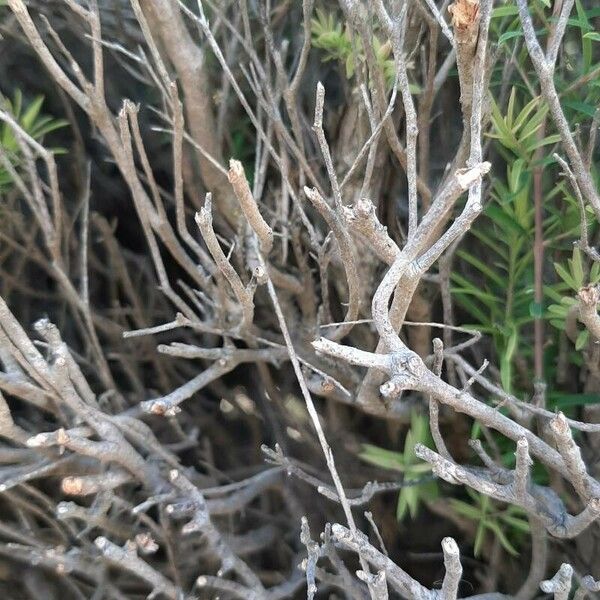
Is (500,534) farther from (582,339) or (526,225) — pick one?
(526,225)

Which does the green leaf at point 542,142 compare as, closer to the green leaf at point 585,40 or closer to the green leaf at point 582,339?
the green leaf at point 585,40

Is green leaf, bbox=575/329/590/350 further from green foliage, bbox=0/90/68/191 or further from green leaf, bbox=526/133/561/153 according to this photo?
green foliage, bbox=0/90/68/191

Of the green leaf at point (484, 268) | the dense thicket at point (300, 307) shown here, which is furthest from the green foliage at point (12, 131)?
the green leaf at point (484, 268)

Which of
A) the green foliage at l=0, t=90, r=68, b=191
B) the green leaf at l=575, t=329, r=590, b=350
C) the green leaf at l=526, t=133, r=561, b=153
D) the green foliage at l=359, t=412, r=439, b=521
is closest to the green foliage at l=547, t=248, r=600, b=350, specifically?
the green leaf at l=575, t=329, r=590, b=350

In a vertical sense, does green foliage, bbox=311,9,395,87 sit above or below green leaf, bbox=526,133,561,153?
above

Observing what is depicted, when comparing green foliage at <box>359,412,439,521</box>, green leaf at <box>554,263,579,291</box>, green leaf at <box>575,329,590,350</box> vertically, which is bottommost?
green foliage at <box>359,412,439,521</box>

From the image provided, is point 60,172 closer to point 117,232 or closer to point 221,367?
point 117,232

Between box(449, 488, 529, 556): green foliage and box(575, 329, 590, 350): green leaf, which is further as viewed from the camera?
box(449, 488, 529, 556): green foliage

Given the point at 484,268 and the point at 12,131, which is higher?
Result: the point at 12,131

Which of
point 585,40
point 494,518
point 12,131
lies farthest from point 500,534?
point 12,131
